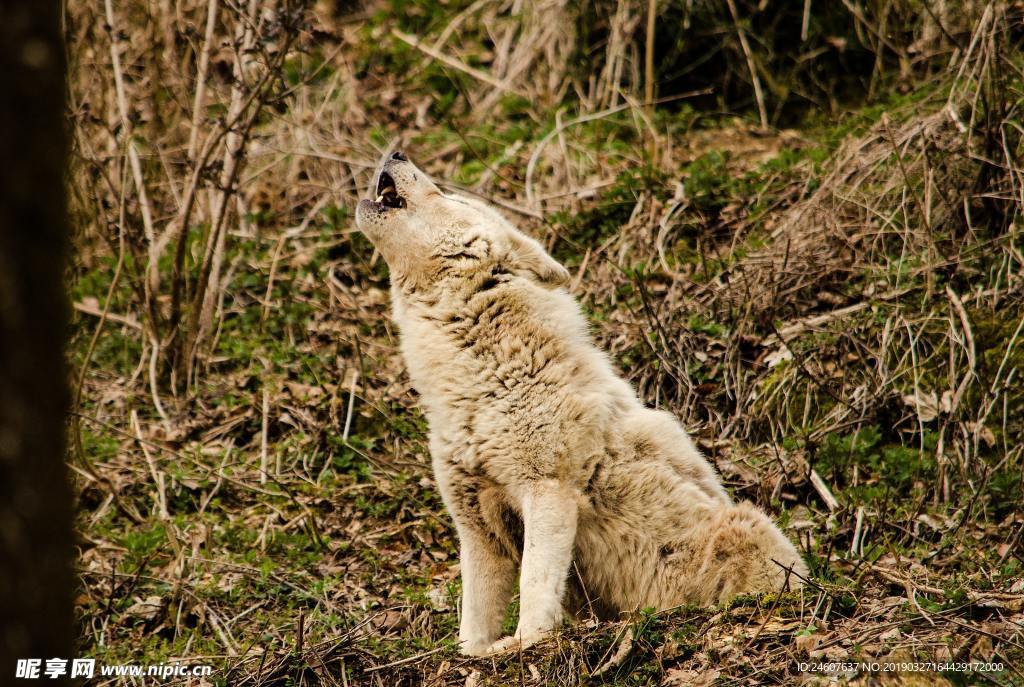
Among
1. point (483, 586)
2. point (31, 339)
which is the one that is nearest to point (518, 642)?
point (483, 586)

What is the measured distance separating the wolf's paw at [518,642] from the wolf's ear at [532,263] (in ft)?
5.66

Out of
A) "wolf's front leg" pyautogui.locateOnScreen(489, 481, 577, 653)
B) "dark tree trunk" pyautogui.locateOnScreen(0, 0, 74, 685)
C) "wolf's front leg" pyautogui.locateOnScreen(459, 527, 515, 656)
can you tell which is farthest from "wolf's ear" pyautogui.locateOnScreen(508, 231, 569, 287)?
"dark tree trunk" pyautogui.locateOnScreen(0, 0, 74, 685)

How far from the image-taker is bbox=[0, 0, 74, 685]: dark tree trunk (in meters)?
1.54

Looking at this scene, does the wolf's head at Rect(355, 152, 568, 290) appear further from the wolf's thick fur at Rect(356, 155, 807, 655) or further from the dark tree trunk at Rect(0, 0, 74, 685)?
the dark tree trunk at Rect(0, 0, 74, 685)

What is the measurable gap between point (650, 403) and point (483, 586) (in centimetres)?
269

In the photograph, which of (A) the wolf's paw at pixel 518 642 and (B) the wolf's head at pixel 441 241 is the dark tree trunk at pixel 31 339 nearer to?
(A) the wolf's paw at pixel 518 642

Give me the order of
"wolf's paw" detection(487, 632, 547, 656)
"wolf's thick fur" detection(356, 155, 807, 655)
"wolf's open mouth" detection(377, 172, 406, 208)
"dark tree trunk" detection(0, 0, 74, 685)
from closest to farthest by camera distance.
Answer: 1. "dark tree trunk" detection(0, 0, 74, 685)
2. "wolf's paw" detection(487, 632, 547, 656)
3. "wolf's thick fur" detection(356, 155, 807, 655)
4. "wolf's open mouth" detection(377, 172, 406, 208)

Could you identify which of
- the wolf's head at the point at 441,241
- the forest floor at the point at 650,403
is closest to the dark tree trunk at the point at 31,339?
the forest floor at the point at 650,403

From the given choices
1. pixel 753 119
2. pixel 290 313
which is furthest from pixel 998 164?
pixel 290 313

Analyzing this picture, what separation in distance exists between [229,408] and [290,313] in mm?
1094

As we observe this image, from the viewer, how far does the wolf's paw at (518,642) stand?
151 inches

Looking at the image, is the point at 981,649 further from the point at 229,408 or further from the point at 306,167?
the point at 306,167

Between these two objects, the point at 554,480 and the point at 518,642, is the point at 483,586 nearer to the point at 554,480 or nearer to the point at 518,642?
the point at 518,642

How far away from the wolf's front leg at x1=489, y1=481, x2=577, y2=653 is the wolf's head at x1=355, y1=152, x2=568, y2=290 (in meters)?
1.18
